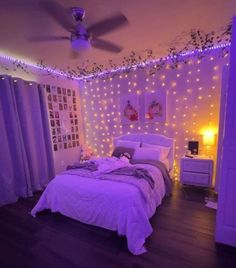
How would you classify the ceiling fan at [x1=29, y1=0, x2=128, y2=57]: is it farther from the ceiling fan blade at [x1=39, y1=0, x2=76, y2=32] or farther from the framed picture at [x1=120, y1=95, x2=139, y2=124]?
the framed picture at [x1=120, y1=95, x2=139, y2=124]

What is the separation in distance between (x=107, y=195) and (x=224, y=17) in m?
2.74

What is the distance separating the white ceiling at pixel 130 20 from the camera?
6.19ft

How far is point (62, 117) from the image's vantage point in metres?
4.45

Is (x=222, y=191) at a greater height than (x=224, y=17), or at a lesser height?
lesser

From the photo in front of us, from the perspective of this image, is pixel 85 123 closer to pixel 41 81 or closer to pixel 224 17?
pixel 41 81

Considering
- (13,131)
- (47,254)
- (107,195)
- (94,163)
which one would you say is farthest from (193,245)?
(13,131)

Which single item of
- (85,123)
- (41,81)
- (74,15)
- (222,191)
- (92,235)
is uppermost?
(74,15)

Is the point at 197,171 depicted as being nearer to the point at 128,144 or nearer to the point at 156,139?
the point at 156,139

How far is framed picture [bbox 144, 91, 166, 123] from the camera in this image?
3.87 metres

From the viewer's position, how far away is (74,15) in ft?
6.30

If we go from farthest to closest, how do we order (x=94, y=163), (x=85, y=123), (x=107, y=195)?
(x=85, y=123), (x=94, y=163), (x=107, y=195)

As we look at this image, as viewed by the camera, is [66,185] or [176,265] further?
[66,185]

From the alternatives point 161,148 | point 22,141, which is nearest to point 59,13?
point 22,141

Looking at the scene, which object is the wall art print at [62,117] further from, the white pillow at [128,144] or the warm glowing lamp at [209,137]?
the warm glowing lamp at [209,137]
